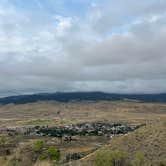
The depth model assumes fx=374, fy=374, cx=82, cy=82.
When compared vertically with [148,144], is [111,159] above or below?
below

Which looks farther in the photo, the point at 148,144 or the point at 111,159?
the point at 148,144

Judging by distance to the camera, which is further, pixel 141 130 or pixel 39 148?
pixel 141 130

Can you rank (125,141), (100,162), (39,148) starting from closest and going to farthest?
(100,162) < (39,148) < (125,141)

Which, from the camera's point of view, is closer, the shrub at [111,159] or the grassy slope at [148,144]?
the shrub at [111,159]

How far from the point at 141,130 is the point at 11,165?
66.7 meters

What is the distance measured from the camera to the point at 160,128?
3772 inches

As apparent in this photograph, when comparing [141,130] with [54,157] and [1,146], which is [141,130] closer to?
[54,157]

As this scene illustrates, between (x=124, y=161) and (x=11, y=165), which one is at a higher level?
(x=11, y=165)

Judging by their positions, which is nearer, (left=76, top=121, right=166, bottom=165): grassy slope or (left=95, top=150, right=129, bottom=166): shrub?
(left=95, top=150, right=129, bottom=166): shrub

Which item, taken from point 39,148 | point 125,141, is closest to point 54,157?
point 39,148

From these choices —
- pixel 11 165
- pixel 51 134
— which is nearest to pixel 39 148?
pixel 11 165

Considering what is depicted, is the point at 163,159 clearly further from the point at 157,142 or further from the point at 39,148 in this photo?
the point at 39,148

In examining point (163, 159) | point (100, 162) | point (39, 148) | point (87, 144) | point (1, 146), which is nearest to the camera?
point (100, 162)

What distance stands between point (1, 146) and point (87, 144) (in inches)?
1836
